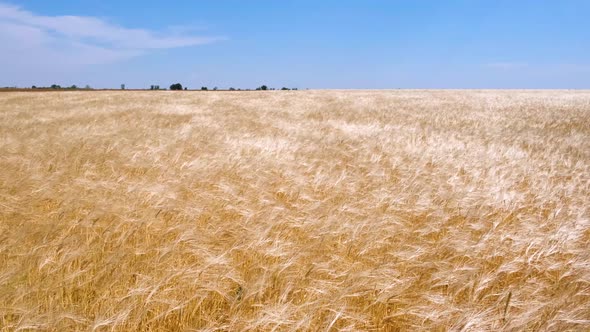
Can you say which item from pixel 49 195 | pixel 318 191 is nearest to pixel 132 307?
pixel 49 195

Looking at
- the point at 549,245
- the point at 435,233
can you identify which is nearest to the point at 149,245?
the point at 435,233

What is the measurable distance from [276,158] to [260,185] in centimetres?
126

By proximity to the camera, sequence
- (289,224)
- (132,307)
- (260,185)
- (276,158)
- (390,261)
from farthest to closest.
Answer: (276,158)
(260,185)
(289,224)
(390,261)
(132,307)

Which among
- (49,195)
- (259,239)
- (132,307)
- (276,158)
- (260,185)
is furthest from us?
(276,158)

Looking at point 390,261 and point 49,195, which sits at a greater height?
point 49,195

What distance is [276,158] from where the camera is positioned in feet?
15.9

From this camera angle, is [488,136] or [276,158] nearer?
[276,158]

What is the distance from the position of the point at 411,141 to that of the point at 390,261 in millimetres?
5331

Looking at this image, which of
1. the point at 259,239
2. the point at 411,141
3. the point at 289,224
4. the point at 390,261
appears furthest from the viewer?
the point at 411,141

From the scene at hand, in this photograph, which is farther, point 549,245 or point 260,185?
point 260,185

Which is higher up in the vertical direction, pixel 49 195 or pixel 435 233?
pixel 49 195

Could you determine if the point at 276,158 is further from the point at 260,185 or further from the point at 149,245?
the point at 149,245

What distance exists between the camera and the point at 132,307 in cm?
162

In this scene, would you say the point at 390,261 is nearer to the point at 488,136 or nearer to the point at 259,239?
the point at 259,239
